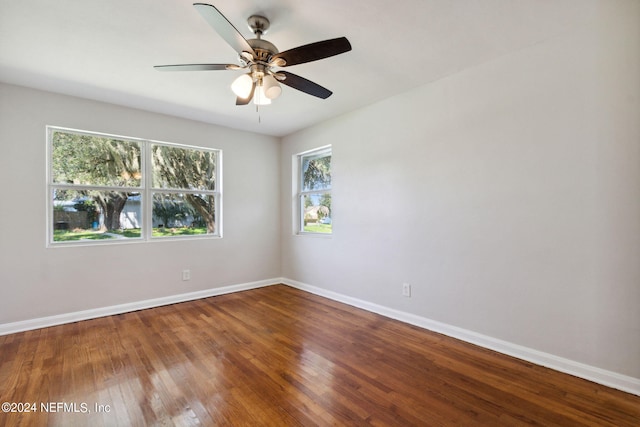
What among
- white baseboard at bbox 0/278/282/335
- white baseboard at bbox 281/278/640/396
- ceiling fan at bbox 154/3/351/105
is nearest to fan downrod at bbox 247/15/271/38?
ceiling fan at bbox 154/3/351/105

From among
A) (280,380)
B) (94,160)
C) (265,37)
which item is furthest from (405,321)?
(94,160)

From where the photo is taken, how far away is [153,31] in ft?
6.78

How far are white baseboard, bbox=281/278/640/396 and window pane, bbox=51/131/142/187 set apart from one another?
131 inches

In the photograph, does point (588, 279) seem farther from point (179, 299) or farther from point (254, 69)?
point (179, 299)

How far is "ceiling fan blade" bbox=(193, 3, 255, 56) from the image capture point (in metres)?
1.45

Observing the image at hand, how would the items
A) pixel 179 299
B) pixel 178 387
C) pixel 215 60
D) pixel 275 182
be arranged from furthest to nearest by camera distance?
pixel 275 182 < pixel 179 299 < pixel 215 60 < pixel 178 387

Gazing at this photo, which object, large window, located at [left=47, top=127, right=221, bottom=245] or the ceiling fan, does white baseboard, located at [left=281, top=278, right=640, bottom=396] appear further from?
large window, located at [left=47, top=127, right=221, bottom=245]

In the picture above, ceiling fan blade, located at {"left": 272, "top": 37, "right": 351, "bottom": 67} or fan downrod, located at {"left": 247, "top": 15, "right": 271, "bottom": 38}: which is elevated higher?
fan downrod, located at {"left": 247, "top": 15, "right": 271, "bottom": 38}

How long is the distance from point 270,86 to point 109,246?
278 centimetres

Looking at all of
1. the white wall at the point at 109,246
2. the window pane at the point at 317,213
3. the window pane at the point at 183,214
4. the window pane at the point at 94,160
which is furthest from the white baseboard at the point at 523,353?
the window pane at the point at 94,160

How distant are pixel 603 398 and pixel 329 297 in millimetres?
2725

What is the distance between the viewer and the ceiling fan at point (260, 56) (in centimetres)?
166

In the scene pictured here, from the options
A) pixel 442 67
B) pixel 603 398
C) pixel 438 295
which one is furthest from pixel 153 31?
pixel 603 398

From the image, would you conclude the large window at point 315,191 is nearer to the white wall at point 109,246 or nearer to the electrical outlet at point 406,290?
the white wall at point 109,246
